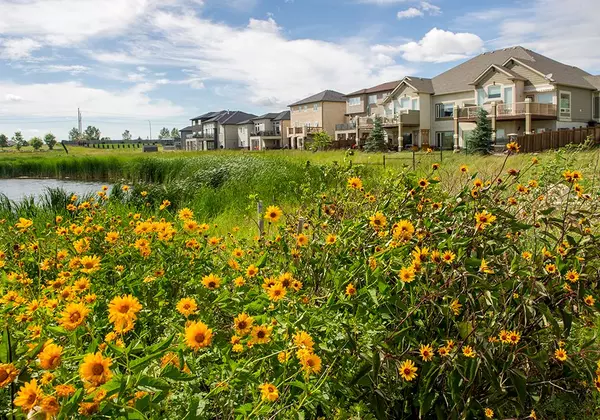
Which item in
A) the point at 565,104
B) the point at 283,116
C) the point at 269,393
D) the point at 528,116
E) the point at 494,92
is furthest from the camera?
the point at 283,116

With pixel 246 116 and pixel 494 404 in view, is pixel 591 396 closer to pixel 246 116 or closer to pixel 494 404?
pixel 494 404

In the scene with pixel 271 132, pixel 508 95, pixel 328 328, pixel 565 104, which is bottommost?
pixel 328 328

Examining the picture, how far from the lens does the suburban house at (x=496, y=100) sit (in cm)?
2941

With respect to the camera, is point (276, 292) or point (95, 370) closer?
point (95, 370)

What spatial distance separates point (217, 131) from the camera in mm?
69312

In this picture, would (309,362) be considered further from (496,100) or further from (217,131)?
(217,131)

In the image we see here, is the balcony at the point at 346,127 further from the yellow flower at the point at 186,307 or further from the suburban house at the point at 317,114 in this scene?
the yellow flower at the point at 186,307

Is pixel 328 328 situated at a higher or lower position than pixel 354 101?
lower

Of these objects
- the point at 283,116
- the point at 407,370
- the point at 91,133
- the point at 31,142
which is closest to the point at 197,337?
the point at 407,370

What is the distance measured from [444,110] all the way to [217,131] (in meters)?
41.2

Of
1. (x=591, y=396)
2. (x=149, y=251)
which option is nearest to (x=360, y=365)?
(x=149, y=251)

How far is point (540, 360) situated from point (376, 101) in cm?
4483

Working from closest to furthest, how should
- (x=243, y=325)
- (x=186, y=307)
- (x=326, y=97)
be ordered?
(x=243, y=325) → (x=186, y=307) → (x=326, y=97)

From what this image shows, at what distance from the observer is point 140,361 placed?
1.25m
